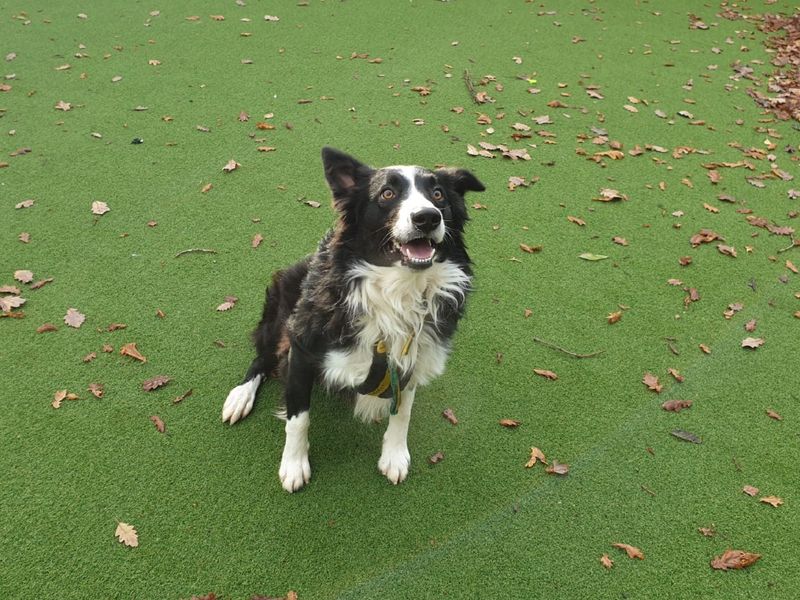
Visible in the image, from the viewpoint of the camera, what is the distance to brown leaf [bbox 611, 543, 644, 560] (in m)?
2.84

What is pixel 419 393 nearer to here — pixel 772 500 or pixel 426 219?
pixel 426 219

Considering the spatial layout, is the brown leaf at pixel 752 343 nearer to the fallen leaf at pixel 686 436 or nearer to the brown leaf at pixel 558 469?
the fallen leaf at pixel 686 436

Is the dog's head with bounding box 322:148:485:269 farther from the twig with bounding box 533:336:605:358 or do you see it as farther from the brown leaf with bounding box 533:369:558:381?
the twig with bounding box 533:336:605:358

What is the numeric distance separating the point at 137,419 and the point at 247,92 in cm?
505

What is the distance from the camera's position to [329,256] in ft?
9.32

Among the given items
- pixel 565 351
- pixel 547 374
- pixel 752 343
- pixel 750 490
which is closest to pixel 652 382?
pixel 565 351

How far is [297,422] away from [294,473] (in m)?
0.29

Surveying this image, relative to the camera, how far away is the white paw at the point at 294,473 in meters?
2.97

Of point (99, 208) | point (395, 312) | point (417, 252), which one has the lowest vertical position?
point (99, 208)

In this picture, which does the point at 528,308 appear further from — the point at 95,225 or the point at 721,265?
the point at 95,225

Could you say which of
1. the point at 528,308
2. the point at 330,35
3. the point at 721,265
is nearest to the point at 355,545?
the point at 528,308

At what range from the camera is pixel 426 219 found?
251 cm

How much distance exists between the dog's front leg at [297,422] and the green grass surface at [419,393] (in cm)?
10

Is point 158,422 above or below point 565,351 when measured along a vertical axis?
below
